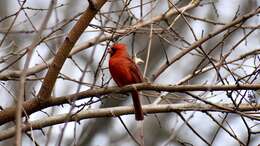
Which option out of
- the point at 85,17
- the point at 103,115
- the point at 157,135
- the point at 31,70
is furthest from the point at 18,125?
the point at 157,135

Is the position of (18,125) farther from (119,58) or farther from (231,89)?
(119,58)

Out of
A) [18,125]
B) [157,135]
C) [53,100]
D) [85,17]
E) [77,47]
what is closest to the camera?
[18,125]

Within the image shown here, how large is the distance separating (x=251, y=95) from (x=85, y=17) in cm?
114

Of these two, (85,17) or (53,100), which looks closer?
(85,17)

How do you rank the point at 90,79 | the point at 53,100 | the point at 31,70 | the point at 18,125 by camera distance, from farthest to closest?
the point at 90,79 < the point at 31,70 < the point at 53,100 < the point at 18,125

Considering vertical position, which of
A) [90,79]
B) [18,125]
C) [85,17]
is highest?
[90,79]

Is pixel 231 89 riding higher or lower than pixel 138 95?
lower

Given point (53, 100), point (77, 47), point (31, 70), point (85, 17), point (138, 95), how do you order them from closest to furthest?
point (85, 17), point (53, 100), point (138, 95), point (31, 70), point (77, 47)

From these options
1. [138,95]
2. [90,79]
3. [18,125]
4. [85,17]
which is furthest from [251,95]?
[90,79]

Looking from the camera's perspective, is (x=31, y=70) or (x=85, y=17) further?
(x=31, y=70)

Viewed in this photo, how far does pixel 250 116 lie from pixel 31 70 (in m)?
1.77

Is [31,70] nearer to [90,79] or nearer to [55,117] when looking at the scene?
[55,117]

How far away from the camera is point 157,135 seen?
9.16 m

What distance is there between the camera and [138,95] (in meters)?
4.24
